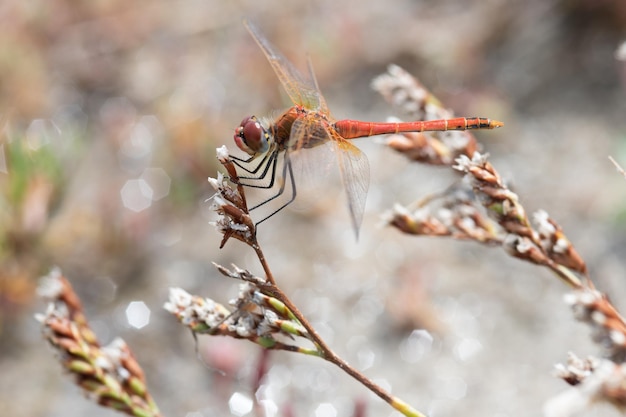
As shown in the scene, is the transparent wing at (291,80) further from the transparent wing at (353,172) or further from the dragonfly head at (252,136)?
the dragonfly head at (252,136)

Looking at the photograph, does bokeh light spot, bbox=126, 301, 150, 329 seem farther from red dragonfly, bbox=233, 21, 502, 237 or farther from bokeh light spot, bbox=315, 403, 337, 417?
red dragonfly, bbox=233, 21, 502, 237

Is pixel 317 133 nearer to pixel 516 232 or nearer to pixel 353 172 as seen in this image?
pixel 353 172

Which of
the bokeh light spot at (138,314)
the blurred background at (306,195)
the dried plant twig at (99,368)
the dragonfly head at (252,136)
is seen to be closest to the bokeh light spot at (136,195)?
the blurred background at (306,195)

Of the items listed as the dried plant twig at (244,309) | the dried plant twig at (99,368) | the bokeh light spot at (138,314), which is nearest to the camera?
the dried plant twig at (244,309)

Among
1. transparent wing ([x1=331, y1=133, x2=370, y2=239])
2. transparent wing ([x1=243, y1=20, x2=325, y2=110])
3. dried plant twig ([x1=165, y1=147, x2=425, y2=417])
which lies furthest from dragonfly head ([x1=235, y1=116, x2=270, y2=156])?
dried plant twig ([x1=165, y1=147, x2=425, y2=417])

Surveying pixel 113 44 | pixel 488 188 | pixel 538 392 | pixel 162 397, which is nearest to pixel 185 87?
pixel 113 44

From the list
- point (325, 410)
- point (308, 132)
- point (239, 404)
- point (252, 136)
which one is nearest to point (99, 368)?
point (252, 136)
